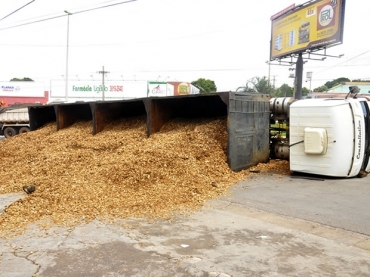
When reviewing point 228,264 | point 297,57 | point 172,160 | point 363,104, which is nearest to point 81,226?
point 228,264

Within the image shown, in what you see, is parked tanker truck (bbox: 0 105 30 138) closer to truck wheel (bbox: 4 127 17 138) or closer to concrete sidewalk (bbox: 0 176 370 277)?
truck wheel (bbox: 4 127 17 138)

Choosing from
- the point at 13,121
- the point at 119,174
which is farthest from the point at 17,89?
the point at 119,174

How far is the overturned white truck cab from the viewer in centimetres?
716

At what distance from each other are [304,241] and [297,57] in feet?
81.4

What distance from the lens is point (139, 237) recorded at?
13.3ft

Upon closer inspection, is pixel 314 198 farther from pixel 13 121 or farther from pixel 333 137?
pixel 13 121

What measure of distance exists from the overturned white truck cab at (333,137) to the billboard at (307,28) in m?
15.0

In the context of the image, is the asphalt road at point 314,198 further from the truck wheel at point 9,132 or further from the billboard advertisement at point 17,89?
the billboard advertisement at point 17,89

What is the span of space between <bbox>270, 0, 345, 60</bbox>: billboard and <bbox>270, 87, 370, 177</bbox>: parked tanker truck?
1501 centimetres

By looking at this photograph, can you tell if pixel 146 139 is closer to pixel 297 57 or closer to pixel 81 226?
pixel 81 226

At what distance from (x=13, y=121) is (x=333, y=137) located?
2239 cm

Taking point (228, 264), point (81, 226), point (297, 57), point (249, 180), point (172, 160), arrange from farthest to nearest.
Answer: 1. point (297, 57)
2. point (249, 180)
3. point (172, 160)
4. point (81, 226)
5. point (228, 264)

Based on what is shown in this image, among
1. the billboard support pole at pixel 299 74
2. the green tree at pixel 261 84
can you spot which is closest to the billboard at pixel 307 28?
the billboard support pole at pixel 299 74

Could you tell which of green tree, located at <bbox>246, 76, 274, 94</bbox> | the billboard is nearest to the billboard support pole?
the billboard
